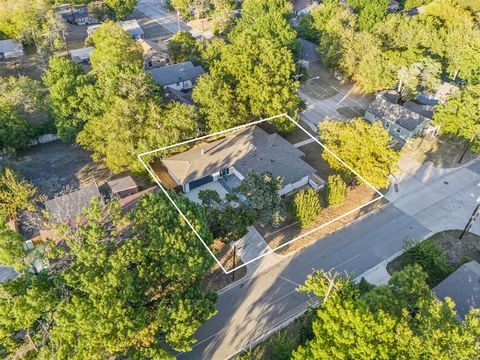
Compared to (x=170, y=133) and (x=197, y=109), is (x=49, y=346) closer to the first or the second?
(x=170, y=133)

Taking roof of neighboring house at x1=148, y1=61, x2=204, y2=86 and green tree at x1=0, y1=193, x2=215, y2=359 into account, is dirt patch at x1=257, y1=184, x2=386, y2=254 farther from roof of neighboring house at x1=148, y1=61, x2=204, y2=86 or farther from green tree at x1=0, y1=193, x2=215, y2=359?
roof of neighboring house at x1=148, y1=61, x2=204, y2=86

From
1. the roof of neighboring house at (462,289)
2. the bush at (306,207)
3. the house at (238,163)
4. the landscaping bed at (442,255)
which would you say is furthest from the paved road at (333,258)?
the house at (238,163)

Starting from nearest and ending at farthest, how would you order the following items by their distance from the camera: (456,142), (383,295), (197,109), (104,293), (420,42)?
(104,293) < (383,295) < (197,109) < (456,142) < (420,42)

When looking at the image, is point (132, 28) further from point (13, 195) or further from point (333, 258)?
point (333, 258)

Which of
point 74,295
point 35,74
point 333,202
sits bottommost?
point 35,74

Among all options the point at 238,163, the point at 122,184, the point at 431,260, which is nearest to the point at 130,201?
the point at 122,184

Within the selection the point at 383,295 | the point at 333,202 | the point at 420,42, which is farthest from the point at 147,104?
the point at 420,42
